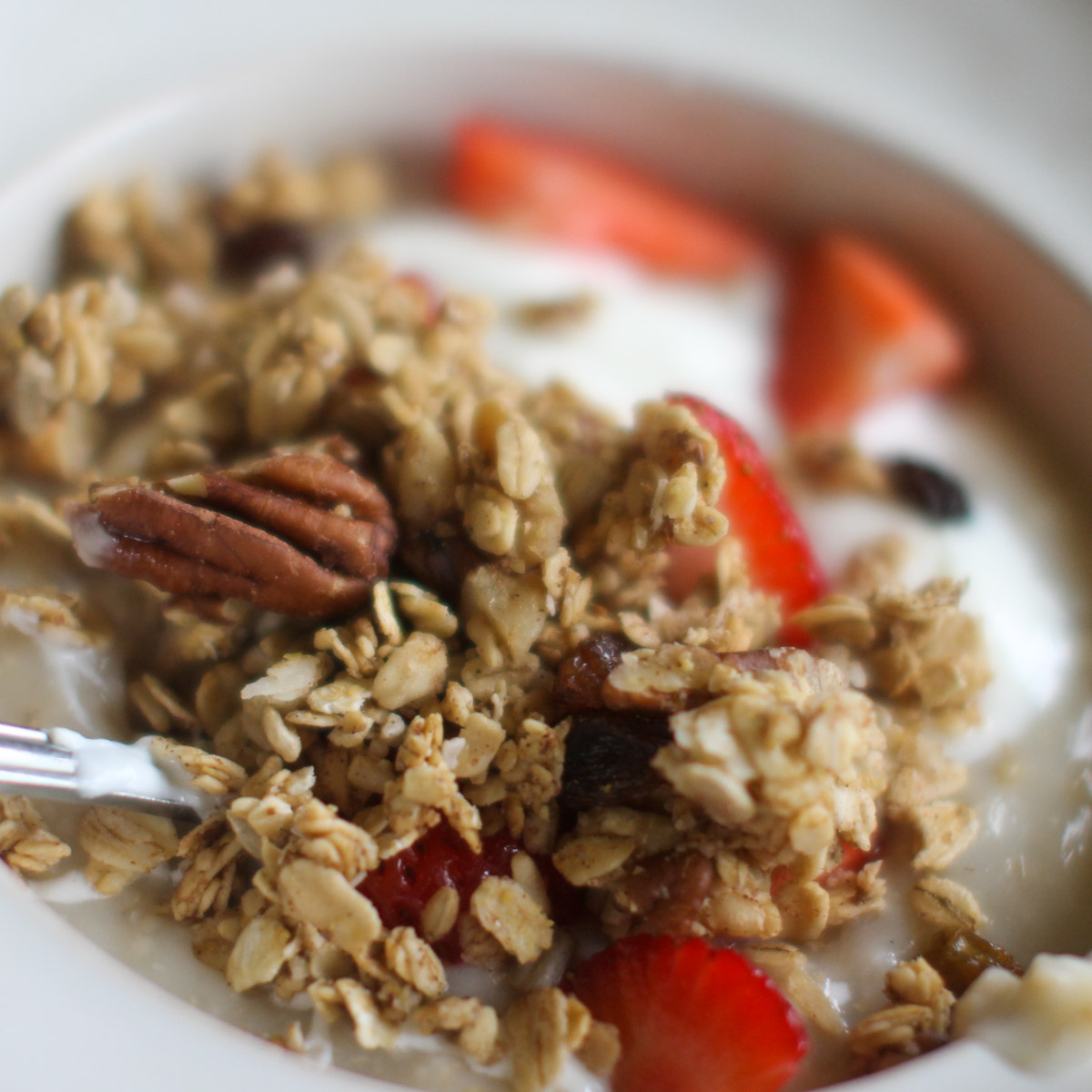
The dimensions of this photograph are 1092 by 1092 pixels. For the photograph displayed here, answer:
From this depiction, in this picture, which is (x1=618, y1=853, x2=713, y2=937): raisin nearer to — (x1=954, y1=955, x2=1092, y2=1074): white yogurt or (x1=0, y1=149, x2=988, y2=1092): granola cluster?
(x1=0, y1=149, x2=988, y2=1092): granola cluster

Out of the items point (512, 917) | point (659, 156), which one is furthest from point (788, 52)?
point (512, 917)

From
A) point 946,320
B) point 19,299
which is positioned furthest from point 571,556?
point 946,320

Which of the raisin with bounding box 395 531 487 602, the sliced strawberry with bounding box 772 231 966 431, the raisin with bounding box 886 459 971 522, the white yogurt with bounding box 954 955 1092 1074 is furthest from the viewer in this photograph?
the sliced strawberry with bounding box 772 231 966 431

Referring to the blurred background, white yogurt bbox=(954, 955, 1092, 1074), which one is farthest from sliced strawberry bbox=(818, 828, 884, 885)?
the blurred background

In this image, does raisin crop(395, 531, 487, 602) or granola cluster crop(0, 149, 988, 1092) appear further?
raisin crop(395, 531, 487, 602)

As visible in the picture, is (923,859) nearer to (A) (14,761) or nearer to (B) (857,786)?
(B) (857,786)

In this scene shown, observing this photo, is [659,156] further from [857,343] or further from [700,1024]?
[700,1024]

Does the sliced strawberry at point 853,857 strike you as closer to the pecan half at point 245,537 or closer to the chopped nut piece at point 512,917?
the chopped nut piece at point 512,917
